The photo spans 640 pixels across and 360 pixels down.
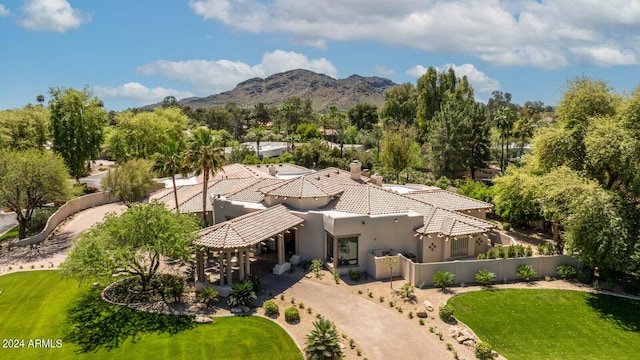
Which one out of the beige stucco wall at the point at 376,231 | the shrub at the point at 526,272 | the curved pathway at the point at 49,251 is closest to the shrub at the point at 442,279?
the beige stucco wall at the point at 376,231

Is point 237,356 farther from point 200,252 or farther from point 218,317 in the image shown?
point 200,252

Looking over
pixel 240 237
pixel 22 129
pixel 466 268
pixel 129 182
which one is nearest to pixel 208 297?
pixel 240 237

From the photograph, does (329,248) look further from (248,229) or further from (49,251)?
(49,251)

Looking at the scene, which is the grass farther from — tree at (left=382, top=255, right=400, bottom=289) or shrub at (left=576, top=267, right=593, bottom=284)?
shrub at (left=576, top=267, right=593, bottom=284)

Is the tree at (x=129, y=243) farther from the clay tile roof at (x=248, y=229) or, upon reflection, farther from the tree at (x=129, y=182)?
the tree at (x=129, y=182)

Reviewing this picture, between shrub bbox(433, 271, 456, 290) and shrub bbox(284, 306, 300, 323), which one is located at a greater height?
shrub bbox(433, 271, 456, 290)

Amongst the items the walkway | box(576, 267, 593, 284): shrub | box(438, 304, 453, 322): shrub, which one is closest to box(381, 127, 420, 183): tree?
box(576, 267, 593, 284): shrub
